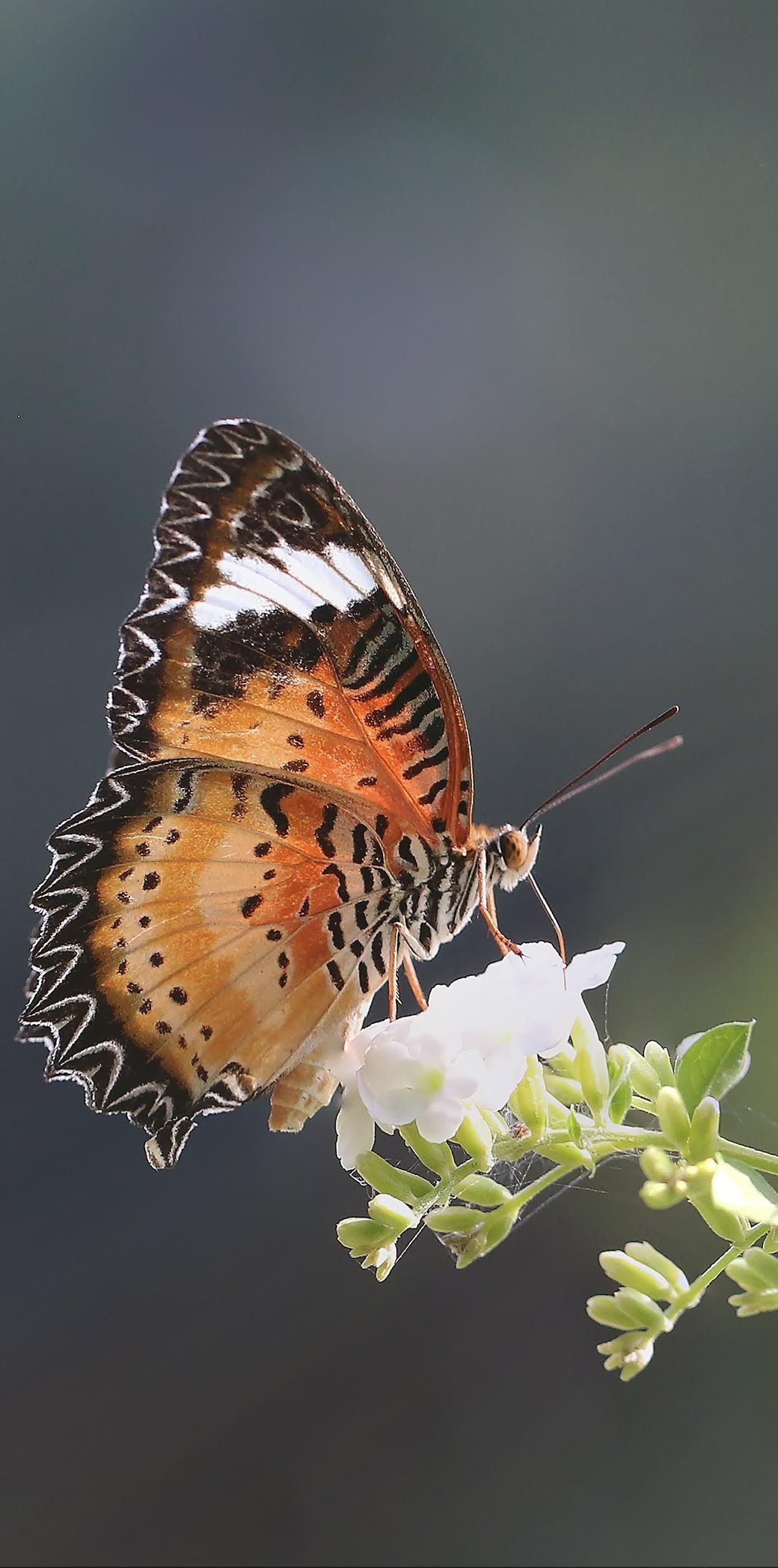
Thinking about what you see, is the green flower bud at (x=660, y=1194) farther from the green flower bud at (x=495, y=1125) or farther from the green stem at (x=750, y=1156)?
the green flower bud at (x=495, y=1125)

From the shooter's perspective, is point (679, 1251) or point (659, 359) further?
point (659, 359)

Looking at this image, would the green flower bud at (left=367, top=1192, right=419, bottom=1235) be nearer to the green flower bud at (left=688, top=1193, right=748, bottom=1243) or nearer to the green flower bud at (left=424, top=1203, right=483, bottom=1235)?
the green flower bud at (left=424, top=1203, right=483, bottom=1235)

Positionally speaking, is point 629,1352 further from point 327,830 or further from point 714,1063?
point 327,830

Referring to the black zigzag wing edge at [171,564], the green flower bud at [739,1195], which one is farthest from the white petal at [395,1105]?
the black zigzag wing edge at [171,564]

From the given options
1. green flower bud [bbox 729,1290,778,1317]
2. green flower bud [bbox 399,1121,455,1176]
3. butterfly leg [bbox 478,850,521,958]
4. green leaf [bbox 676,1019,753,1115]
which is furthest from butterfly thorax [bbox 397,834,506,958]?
green flower bud [bbox 729,1290,778,1317]

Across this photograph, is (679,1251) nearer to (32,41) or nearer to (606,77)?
(606,77)

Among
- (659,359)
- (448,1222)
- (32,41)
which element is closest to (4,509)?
(32,41)
